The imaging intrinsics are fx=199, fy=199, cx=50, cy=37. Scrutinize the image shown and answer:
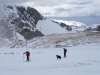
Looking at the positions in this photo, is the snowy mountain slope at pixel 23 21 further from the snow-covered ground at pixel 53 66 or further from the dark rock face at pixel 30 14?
the snow-covered ground at pixel 53 66

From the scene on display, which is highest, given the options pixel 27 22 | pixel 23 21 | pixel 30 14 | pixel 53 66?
pixel 30 14

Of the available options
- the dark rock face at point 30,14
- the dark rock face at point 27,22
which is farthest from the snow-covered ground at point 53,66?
the dark rock face at point 30,14

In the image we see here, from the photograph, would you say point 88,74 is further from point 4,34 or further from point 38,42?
point 4,34

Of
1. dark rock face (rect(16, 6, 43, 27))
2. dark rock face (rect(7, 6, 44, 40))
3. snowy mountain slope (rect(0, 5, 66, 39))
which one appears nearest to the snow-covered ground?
snowy mountain slope (rect(0, 5, 66, 39))

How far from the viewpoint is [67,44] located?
54906mm

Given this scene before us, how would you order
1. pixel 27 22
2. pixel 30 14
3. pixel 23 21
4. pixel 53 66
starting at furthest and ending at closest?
pixel 30 14 < pixel 27 22 < pixel 23 21 < pixel 53 66

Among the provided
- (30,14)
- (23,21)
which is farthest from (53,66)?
(30,14)

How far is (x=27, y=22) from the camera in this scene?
345 feet

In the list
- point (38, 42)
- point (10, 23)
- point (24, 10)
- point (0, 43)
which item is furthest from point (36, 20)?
point (38, 42)

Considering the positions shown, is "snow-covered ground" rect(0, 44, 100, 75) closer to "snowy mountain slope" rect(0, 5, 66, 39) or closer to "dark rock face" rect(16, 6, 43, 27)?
"snowy mountain slope" rect(0, 5, 66, 39)

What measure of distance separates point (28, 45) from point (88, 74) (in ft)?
150

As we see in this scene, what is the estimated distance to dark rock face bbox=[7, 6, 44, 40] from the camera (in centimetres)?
9281

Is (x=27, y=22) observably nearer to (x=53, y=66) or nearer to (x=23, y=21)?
(x=23, y=21)

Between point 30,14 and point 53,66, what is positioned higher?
point 30,14
